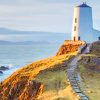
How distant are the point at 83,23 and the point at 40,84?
45.3 meters

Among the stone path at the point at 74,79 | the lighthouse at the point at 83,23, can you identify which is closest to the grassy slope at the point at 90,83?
the stone path at the point at 74,79

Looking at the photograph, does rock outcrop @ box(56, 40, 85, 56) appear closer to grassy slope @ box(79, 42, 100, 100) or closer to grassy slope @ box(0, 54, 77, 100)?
grassy slope @ box(0, 54, 77, 100)

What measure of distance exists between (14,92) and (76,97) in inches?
439

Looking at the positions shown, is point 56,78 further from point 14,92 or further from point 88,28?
point 88,28

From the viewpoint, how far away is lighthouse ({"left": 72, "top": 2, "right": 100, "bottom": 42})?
92.5 meters

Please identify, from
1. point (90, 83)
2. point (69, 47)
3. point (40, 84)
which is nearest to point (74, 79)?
point (90, 83)

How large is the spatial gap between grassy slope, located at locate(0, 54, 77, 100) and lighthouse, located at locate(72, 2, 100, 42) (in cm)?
3429

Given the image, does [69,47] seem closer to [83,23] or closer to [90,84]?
[83,23]

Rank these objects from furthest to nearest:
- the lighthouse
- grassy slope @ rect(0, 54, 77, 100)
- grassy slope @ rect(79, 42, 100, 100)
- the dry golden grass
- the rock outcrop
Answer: the lighthouse < the rock outcrop < grassy slope @ rect(0, 54, 77, 100) < grassy slope @ rect(79, 42, 100, 100) < the dry golden grass

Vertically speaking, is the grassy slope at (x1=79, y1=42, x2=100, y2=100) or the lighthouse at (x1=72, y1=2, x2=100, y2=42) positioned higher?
the lighthouse at (x1=72, y1=2, x2=100, y2=42)

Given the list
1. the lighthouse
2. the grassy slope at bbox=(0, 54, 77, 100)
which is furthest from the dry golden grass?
the lighthouse

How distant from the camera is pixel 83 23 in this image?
92938mm

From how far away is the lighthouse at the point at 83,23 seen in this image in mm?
92500

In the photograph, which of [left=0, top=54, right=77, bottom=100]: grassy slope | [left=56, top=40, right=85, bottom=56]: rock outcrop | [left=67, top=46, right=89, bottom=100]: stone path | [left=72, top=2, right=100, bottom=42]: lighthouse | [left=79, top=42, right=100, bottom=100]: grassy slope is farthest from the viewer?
[left=72, top=2, right=100, bottom=42]: lighthouse
